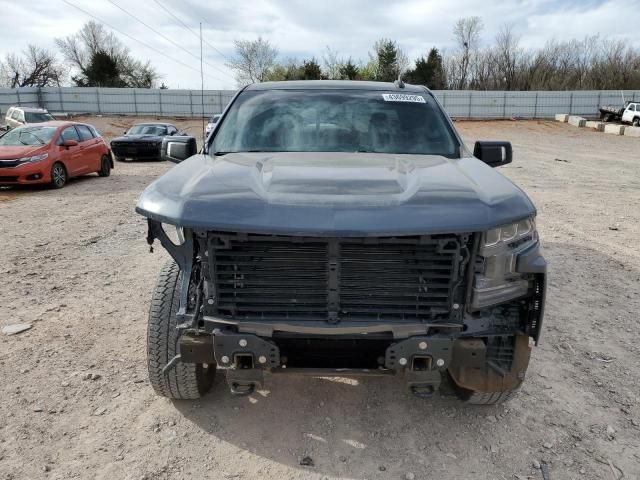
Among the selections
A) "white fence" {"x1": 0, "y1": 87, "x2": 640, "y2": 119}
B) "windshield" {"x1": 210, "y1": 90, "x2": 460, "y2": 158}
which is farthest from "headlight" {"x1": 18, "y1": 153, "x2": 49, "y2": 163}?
"white fence" {"x1": 0, "y1": 87, "x2": 640, "y2": 119}

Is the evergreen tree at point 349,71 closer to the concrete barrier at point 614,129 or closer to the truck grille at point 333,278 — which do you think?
the concrete barrier at point 614,129

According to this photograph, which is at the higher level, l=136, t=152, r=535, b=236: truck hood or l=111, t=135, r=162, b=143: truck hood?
l=136, t=152, r=535, b=236: truck hood

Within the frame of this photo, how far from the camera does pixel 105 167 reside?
539 inches

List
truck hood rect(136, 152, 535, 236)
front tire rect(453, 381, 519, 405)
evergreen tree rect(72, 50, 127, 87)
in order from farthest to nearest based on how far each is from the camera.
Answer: evergreen tree rect(72, 50, 127, 87), front tire rect(453, 381, 519, 405), truck hood rect(136, 152, 535, 236)

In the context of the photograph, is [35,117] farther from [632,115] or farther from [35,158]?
[632,115]

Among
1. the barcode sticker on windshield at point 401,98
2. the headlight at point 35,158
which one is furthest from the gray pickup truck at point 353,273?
the headlight at point 35,158

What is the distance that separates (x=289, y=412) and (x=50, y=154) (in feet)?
34.6

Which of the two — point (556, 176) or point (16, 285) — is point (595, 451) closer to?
point (16, 285)

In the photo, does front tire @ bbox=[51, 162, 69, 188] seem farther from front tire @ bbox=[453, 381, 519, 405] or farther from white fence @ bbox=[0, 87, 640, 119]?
white fence @ bbox=[0, 87, 640, 119]

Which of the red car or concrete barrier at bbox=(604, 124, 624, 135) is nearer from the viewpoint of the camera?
the red car

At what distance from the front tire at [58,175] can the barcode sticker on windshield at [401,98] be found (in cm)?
971

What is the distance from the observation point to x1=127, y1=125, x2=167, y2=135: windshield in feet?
61.1

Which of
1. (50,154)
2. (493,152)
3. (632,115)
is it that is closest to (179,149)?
(493,152)

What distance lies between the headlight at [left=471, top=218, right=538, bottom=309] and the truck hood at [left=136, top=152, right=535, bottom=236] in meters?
0.12
